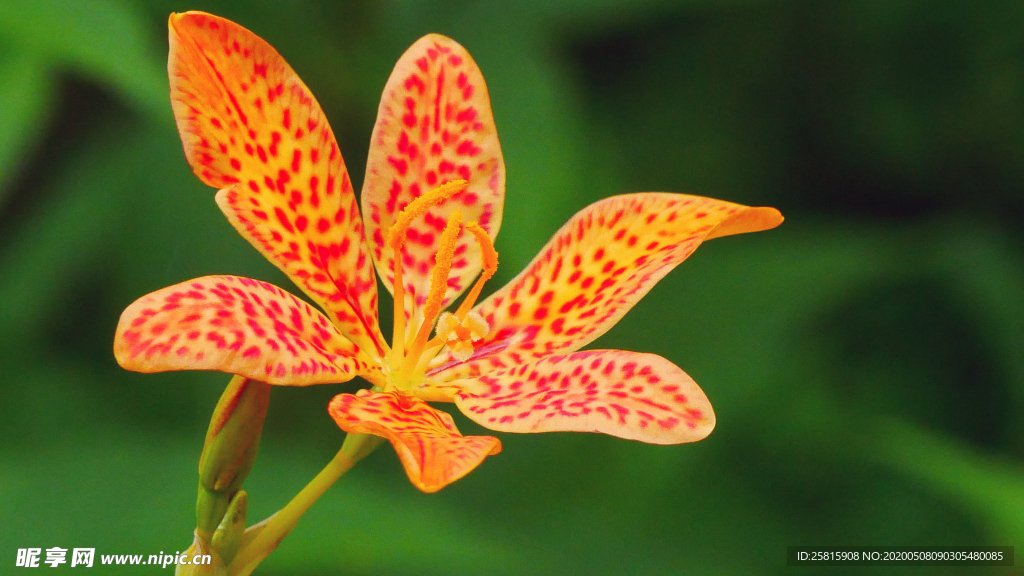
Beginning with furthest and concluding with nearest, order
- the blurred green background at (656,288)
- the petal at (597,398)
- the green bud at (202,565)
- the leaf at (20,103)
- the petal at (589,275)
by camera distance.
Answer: the blurred green background at (656,288), the leaf at (20,103), the petal at (589,275), the green bud at (202,565), the petal at (597,398)

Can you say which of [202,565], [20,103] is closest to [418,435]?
[202,565]

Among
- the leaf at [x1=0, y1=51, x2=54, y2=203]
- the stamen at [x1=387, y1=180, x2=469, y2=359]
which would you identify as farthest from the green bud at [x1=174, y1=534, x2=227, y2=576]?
the leaf at [x1=0, y1=51, x2=54, y2=203]

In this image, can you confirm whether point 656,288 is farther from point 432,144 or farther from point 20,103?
point 20,103

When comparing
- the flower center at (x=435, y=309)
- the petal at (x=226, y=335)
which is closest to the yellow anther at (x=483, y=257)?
the flower center at (x=435, y=309)

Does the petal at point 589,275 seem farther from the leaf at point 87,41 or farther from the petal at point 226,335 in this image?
the leaf at point 87,41

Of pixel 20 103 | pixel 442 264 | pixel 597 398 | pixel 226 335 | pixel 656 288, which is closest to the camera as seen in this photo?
pixel 226 335

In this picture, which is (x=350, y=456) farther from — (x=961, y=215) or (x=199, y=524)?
(x=961, y=215)

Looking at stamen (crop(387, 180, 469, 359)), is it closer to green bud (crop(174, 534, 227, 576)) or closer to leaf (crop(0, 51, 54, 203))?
green bud (crop(174, 534, 227, 576))

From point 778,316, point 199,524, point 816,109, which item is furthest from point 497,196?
point 816,109
